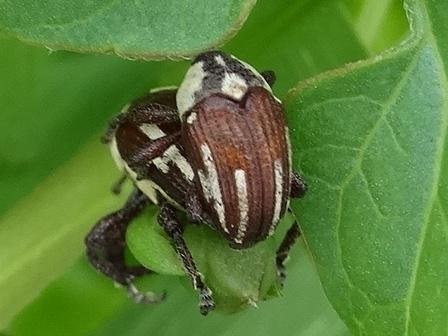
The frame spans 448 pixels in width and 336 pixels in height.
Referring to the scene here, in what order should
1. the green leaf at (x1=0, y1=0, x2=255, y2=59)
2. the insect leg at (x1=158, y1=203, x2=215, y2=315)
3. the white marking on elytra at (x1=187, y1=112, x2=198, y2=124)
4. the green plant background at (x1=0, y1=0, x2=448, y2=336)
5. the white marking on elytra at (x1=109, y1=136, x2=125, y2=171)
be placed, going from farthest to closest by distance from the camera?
the white marking on elytra at (x1=109, y1=136, x2=125, y2=171) < the white marking on elytra at (x1=187, y1=112, x2=198, y2=124) < the insect leg at (x1=158, y1=203, x2=215, y2=315) < the green plant background at (x1=0, y1=0, x2=448, y2=336) < the green leaf at (x1=0, y1=0, x2=255, y2=59)

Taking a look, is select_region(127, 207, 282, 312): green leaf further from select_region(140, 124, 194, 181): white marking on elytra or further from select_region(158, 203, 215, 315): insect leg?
select_region(140, 124, 194, 181): white marking on elytra

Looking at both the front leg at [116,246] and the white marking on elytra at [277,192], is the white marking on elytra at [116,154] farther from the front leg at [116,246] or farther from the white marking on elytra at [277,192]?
the white marking on elytra at [277,192]

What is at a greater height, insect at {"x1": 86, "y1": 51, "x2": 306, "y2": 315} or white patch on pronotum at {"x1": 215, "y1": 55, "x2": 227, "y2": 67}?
white patch on pronotum at {"x1": 215, "y1": 55, "x2": 227, "y2": 67}

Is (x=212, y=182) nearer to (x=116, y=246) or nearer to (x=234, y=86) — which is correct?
(x=234, y=86)

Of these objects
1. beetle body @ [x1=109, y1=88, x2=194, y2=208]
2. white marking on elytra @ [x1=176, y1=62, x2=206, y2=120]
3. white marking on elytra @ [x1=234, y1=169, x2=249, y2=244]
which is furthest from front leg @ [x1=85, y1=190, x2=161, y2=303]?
white marking on elytra @ [x1=234, y1=169, x2=249, y2=244]

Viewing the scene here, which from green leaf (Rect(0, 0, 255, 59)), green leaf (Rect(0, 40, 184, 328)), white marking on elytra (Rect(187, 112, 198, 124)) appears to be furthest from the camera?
green leaf (Rect(0, 40, 184, 328))

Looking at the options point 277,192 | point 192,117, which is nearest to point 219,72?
point 192,117

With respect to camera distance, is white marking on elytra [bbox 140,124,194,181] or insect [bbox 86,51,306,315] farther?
white marking on elytra [bbox 140,124,194,181]

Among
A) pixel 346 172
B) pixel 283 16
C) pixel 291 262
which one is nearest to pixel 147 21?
pixel 346 172
